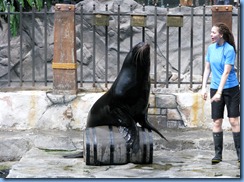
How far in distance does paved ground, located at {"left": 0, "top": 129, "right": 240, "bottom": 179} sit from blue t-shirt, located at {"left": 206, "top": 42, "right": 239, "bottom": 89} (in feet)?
3.21

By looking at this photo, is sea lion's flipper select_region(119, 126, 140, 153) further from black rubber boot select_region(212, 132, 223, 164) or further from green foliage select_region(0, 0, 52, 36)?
green foliage select_region(0, 0, 52, 36)

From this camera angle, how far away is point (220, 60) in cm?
776

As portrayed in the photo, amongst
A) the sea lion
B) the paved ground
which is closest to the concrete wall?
the paved ground

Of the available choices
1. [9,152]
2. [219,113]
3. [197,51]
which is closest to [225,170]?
[219,113]

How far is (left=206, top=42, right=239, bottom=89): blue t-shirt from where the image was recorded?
7.70 meters

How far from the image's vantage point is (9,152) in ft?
32.0

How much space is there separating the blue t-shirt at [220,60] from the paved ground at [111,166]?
977 mm

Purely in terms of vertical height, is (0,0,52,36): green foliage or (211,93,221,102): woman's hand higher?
(0,0,52,36): green foliage

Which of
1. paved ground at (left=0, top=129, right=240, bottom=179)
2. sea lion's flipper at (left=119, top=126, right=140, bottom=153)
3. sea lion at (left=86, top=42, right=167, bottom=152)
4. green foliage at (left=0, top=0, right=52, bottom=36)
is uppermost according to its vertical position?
Answer: green foliage at (left=0, top=0, right=52, bottom=36)

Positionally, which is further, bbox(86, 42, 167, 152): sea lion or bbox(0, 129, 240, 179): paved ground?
bbox(86, 42, 167, 152): sea lion

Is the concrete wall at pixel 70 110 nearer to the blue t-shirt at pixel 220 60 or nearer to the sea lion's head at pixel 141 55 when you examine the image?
the sea lion's head at pixel 141 55

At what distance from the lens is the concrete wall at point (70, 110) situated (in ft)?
33.9

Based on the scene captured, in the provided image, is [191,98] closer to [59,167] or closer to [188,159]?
[188,159]

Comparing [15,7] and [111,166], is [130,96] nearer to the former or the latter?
[111,166]
